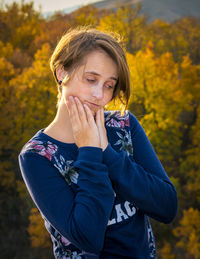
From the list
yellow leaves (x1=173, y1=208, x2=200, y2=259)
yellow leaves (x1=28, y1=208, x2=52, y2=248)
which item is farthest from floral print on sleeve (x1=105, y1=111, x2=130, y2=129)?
yellow leaves (x1=28, y1=208, x2=52, y2=248)

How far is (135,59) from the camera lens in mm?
22312

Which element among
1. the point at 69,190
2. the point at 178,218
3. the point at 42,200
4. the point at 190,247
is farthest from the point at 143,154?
the point at 178,218

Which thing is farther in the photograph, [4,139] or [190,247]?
[4,139]

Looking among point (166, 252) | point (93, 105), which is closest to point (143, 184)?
point (93, 105)

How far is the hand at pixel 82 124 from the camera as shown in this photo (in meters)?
1.82

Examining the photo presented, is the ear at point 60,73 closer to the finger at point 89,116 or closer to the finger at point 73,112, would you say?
the finger at point 73,112

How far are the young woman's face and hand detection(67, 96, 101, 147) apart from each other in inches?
2.4

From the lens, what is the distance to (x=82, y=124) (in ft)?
6.21

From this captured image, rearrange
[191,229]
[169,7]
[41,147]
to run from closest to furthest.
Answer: [41,147] < [191,229] < [169,7]

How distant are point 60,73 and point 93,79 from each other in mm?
320

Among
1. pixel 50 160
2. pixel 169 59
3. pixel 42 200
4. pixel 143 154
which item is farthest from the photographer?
pixel 169 59

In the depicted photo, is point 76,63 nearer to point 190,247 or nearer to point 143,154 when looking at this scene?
point 143,154

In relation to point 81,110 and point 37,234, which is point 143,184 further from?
point 37,234

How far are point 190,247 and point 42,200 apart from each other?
60.1ft
